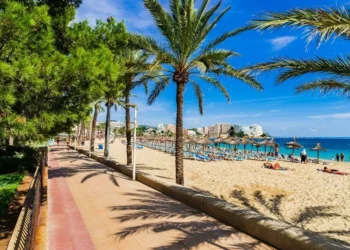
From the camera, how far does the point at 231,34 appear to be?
10.2 metres

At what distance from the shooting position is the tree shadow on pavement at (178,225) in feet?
16.3

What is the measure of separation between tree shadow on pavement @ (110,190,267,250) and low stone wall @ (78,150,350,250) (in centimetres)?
17

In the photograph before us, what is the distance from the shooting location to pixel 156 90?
1405cm

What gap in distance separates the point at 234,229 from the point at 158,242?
5.50ft

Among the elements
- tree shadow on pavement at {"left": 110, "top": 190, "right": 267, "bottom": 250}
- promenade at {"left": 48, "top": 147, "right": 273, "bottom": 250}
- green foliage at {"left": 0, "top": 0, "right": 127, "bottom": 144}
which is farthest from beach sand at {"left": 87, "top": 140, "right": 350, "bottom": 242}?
green foliage at {"left": 0, "top": 0, "right": 127, "bottom": 144}

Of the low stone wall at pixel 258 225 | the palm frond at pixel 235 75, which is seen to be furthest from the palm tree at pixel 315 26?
the palm frond at pixel 235 75

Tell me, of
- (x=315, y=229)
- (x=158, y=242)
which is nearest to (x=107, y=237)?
(x=158, y=242)

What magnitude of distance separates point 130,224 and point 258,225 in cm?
267

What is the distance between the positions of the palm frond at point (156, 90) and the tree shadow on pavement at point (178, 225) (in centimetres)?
699

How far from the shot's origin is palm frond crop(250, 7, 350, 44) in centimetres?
392

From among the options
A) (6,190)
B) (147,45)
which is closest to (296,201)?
(147,45)

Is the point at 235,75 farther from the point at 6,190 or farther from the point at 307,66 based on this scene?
the point at 6,190

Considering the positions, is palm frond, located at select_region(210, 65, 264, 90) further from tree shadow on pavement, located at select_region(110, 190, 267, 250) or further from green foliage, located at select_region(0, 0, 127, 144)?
tree shadow on pavement, located at select_region(110, 190, 267, 250)

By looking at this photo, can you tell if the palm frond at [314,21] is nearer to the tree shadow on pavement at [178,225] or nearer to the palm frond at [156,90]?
the tree shadow on pavement at [178,225]
